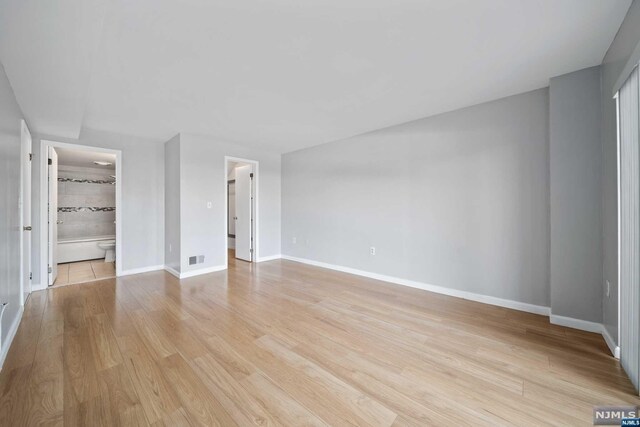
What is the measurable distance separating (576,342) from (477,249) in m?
1.16

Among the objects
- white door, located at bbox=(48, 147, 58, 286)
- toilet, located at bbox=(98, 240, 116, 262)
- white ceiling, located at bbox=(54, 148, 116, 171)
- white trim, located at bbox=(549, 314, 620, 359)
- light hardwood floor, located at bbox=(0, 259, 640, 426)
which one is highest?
white ceiling, located at bbox=(54, 148, 116, 171)

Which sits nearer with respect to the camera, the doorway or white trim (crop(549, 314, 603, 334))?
white trim (crop(549, 314, 603, 334))

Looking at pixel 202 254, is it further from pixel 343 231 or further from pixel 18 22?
pixel 18 22

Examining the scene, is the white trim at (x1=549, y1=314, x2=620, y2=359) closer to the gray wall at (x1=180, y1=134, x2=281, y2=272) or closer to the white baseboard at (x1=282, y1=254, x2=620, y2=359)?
the white baseboard at (x1=282, y1=254, x2=620, y2=359)

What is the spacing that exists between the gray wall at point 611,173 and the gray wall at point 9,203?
472cm

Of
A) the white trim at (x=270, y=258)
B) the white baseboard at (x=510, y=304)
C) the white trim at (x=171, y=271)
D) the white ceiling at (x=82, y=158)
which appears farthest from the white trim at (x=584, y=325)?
the white ceiling at (x=82, y=158)

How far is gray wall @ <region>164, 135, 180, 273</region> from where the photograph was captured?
4.05 metres

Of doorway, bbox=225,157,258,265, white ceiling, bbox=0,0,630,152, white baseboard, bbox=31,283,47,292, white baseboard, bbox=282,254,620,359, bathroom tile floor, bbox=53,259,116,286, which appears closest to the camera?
white ceiling, bbox=0,0,630,152

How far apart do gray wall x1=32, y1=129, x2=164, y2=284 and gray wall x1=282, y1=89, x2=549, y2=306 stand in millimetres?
3118

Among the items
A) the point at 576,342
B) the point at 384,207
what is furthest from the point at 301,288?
the point at 576,342

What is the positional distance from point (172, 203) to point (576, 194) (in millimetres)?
5431

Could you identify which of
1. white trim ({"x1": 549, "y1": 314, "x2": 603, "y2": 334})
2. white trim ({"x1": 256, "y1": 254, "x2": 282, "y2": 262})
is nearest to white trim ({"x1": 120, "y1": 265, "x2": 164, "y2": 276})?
white trim ({"x1": 256, "y1": 254, "x2": 282, "y2": 262})

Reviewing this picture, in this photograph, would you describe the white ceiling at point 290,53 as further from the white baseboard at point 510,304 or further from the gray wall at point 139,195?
the white baseboard at point 510,304

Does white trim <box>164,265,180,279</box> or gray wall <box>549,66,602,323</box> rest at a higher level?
gray wall <box>549,66,602,323</box>
